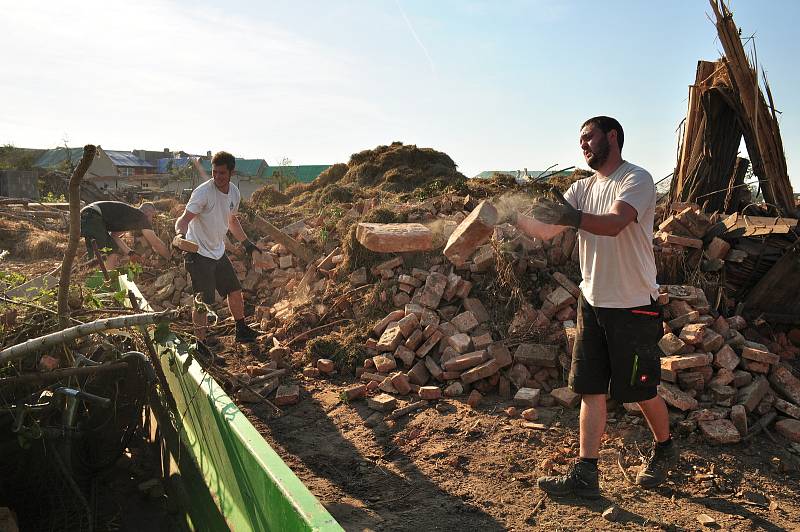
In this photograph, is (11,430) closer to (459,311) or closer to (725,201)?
(459,311)

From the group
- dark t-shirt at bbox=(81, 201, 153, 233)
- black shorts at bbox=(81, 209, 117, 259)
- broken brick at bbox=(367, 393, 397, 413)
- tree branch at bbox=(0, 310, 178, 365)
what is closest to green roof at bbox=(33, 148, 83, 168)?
dark t-shirt at bbox=(81, 201, 153, 233)

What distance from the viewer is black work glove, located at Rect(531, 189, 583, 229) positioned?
283cm

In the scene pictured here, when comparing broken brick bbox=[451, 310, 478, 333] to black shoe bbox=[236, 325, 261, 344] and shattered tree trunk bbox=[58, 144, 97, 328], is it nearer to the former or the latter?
black shoe bbox=[236, 325, 261, 344]

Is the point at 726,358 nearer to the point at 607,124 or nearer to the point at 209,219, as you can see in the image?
the point at 607,124

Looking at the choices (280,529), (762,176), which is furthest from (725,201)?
(280,529)

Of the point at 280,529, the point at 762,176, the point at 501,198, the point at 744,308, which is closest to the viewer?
the point at 280,529

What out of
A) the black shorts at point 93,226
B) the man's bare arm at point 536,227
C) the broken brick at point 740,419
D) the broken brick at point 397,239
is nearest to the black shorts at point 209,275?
the broken brick at point 397,239

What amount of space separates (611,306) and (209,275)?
3821 mm

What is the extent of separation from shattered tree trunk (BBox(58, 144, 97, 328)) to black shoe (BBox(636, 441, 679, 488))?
3074 millimetres

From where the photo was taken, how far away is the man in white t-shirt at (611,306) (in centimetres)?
294

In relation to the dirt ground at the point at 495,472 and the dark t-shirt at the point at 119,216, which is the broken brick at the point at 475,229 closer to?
the dirt ground at the point at 495,472

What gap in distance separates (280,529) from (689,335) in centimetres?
330

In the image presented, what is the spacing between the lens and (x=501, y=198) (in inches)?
244

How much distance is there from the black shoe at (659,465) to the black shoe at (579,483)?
0.92 feet
